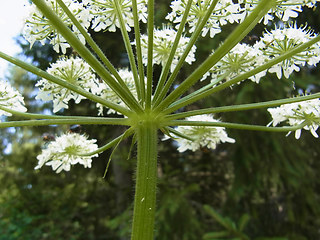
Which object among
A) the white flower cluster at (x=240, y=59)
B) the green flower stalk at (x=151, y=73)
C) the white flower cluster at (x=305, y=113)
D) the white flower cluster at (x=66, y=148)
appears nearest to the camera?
the green flower stalk at (x=151, y=73)

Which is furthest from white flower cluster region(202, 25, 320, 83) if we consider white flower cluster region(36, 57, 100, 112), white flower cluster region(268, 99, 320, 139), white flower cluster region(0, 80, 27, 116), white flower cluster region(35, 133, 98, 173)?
white flower cluster region(0, 80, 27, 116)

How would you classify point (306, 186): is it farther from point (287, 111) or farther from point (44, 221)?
point (44, 221)

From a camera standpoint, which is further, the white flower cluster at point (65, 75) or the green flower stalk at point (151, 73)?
the white flower cluster at point (65, 75)

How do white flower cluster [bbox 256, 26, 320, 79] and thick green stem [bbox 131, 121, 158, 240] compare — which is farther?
white flower cluster [bbox 256, 26, 320, 79]

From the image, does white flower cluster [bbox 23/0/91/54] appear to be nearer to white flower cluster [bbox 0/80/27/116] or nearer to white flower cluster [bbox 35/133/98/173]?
white flower cluster [bbox 0/80/27/116]

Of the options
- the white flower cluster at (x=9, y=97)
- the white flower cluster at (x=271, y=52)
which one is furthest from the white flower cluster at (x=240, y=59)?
the white flower cluster at (x=9, y=97)

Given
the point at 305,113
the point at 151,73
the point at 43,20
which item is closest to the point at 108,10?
the point at 43,20

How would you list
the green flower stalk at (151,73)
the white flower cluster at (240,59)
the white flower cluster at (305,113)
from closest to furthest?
the green flower stalk at (151,73)
the white flower cluster at (305,113)
the white flower cluster at (240,59)

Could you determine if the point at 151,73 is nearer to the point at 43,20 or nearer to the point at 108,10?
the point at 108,10

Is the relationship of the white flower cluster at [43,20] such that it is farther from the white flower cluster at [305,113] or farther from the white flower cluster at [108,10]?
the white flower cluster at [305,113]
